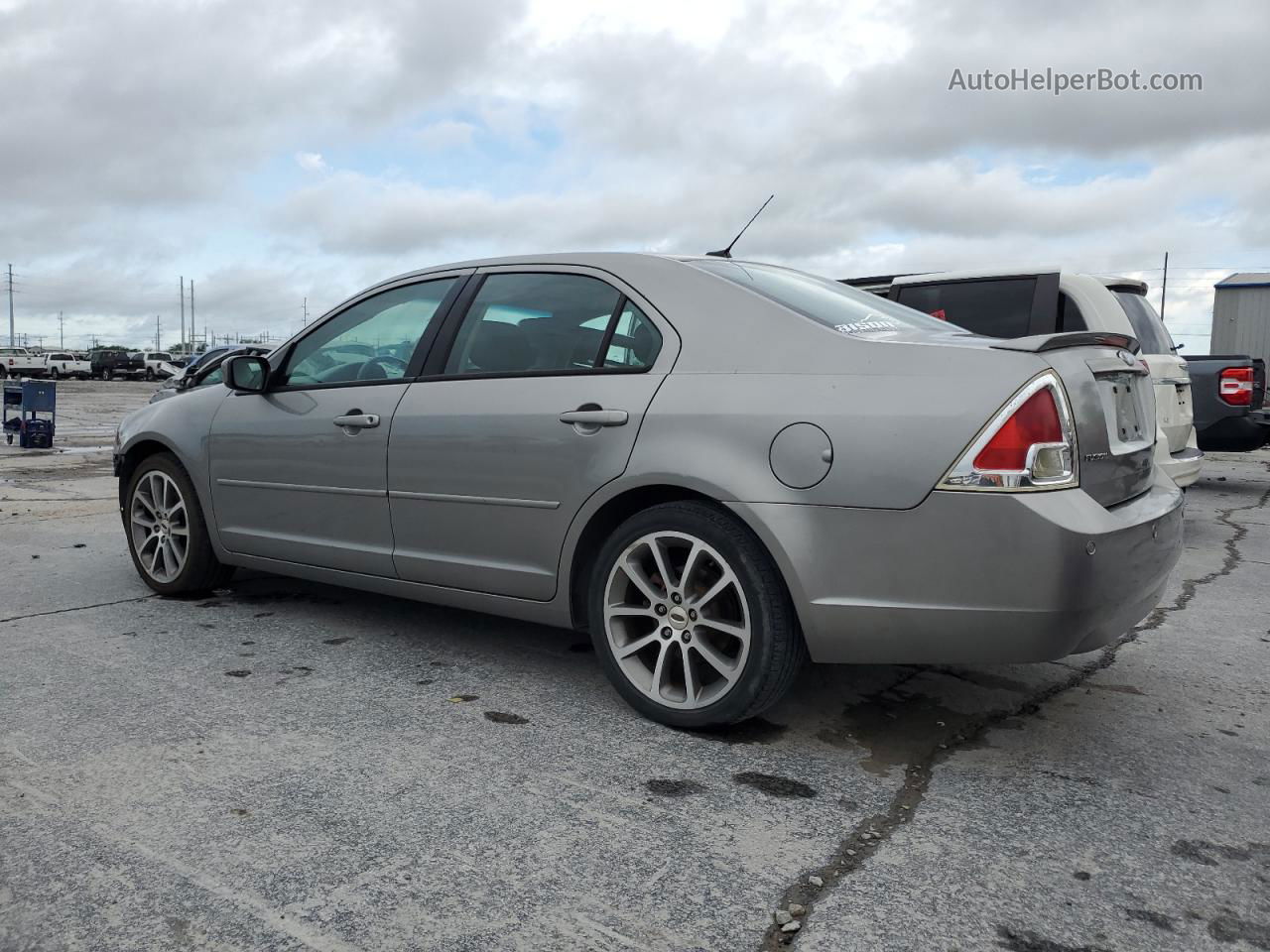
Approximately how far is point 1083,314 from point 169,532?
18.1 ft

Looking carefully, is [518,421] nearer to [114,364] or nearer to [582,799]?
[582,799]

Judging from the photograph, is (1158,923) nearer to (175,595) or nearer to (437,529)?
(437,529)

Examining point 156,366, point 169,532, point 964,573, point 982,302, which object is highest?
point 156,366

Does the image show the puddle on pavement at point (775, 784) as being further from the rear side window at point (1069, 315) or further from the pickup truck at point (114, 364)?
the pickup truck at point (114, 364)

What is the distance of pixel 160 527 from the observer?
5000 millimetres

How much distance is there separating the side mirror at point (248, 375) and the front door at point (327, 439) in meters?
0.05

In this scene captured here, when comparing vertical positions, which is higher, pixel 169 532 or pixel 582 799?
pixel 169 532

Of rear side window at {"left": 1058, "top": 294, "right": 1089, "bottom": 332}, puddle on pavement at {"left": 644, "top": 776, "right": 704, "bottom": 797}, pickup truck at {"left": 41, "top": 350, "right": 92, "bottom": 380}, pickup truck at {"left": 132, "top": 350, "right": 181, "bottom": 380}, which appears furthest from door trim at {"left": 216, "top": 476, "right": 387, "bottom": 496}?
pickup truck at {"left": 132, "top": 350, "right": 181, "bottom": 380}

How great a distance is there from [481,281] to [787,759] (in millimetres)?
2097

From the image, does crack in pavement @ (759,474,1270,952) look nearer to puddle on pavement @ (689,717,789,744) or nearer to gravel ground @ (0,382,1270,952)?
gravel ground @ (0,382,1270,952)

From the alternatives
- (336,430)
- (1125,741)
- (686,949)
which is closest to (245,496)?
(336,430)

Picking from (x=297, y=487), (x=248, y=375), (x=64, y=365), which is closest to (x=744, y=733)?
(x=297, y=487)

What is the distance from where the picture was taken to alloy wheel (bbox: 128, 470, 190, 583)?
4.93 meters

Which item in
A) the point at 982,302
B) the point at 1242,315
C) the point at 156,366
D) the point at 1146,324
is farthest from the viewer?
the point at 156,366
